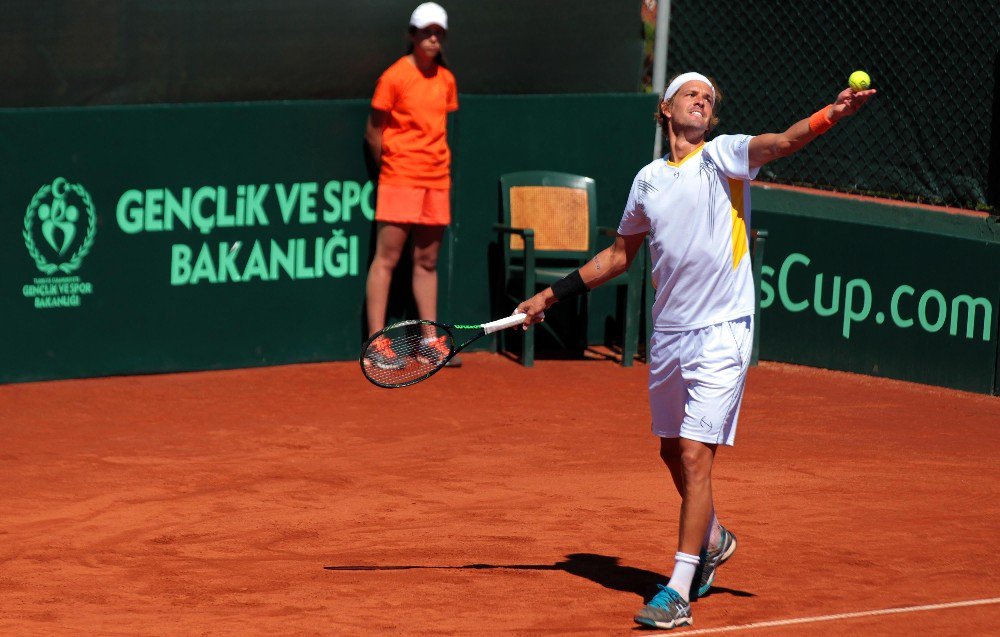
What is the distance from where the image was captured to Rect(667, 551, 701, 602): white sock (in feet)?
18.6

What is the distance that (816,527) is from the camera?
7.10 meters

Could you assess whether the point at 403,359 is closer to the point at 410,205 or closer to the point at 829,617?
the point at 829,617

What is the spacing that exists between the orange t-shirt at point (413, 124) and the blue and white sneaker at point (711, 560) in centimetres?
481

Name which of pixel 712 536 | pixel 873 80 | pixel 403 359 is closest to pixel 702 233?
pixel 712 536

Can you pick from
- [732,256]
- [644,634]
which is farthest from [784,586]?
[732,256]

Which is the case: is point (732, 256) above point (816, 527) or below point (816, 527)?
above

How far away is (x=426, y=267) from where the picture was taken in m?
10.7

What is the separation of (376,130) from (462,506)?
377 cm

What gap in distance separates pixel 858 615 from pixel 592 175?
6233mm

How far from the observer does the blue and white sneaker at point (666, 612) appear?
18.2 ft

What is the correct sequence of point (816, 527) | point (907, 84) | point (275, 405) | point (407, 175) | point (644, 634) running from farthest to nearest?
point (907, 84)
point (407, 175)
point (275, 405)
point (816, 527)
point (644, 634)

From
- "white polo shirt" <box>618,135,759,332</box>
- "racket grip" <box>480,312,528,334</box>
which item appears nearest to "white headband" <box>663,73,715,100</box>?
"white polo shirt" <box>618,135,759,332</box>

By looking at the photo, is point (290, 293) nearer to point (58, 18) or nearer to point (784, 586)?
point (58, 18)

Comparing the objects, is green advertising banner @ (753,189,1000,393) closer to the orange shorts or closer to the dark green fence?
the dark green fence
